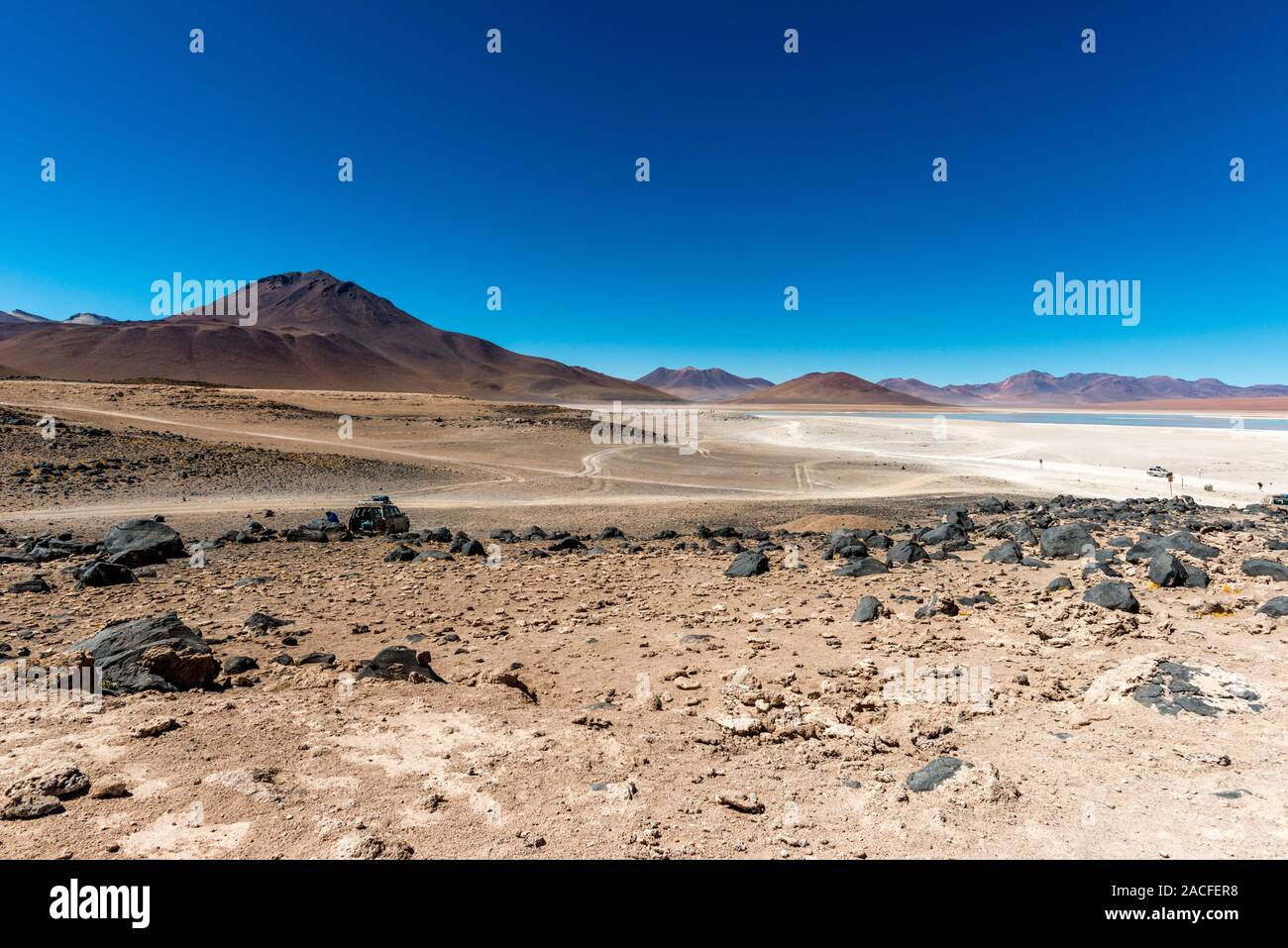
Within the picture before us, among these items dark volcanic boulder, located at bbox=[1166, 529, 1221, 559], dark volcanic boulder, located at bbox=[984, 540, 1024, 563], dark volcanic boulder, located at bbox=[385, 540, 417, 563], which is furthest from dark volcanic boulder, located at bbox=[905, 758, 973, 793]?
dark volcanic boulder, located at bbox=[385, 540, 417, 563]

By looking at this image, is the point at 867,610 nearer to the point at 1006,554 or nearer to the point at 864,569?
the point at 864,569

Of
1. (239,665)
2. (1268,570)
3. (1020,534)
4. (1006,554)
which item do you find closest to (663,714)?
(239,665)

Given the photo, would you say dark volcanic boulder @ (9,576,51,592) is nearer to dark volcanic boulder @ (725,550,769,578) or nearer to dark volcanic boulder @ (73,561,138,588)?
dark volcanic boulder @ (73,561,138,588)

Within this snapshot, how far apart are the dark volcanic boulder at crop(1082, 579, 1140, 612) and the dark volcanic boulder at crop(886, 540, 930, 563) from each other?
379cm

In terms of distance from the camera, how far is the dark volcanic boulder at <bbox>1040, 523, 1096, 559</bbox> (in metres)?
11.5

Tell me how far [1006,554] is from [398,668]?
10.5 m

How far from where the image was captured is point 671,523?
2095 centimetres

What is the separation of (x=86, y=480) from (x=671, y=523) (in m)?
22.9

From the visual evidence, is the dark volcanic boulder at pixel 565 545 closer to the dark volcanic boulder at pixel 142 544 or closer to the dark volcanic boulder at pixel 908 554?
the dark volcanic boulder at pixel 908 554

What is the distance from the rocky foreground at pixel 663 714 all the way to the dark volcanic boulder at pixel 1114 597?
3 cm

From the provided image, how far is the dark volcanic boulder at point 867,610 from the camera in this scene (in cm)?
838

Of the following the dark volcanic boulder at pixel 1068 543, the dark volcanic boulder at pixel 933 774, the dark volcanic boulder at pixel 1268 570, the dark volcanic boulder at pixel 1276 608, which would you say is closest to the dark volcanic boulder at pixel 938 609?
the dark volcanic boulder at pixel 1276 608

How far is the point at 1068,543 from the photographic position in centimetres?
1162
